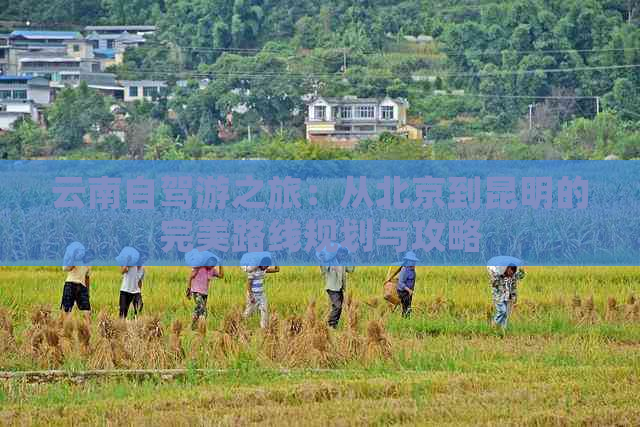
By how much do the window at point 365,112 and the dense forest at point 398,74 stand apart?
6.74ft

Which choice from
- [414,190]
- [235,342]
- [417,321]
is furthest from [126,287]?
[414,190]

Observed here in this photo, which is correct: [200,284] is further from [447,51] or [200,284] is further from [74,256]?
[447,51]

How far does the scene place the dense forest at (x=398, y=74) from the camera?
5412cm

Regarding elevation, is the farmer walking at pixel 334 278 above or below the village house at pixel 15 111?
below

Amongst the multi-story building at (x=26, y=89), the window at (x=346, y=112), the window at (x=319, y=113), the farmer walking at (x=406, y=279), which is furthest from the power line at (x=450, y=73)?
the farmer walking at (x=406, y=279)

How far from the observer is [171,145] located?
53.1 meters

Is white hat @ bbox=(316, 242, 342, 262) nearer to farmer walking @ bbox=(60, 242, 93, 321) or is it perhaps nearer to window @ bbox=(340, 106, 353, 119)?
farmer walking @ bbox=(60, 242, 93, 321)

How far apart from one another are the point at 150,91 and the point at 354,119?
1081 cm

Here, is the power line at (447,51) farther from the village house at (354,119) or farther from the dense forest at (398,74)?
the village house at (354,119)

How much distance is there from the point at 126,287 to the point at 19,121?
157ft

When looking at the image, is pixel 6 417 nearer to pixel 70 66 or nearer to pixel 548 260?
pixel 548 260

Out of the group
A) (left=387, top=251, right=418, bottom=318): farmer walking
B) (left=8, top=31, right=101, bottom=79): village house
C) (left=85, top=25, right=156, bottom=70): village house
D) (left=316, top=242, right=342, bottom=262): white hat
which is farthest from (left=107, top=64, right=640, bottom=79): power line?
(left=316, top=242, right=342, bottom=262): white hat

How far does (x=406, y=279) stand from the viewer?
12344 millimetres

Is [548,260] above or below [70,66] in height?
below
